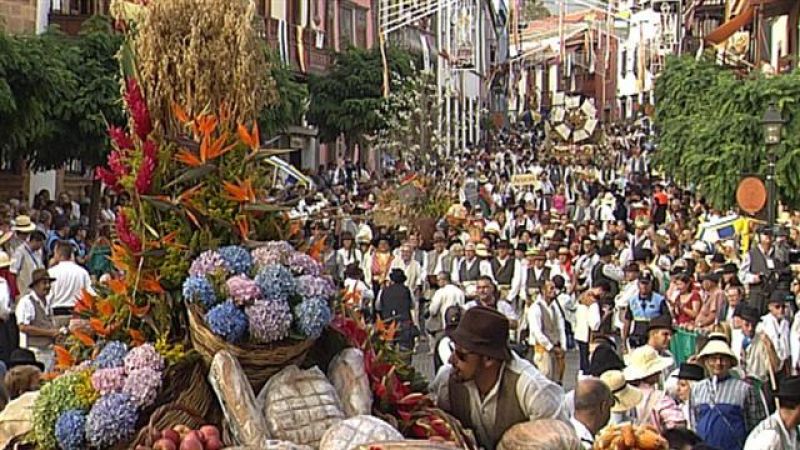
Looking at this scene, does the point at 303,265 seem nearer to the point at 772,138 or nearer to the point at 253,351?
the point at 253,351

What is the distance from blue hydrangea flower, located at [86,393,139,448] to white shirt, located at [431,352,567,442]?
1380mm

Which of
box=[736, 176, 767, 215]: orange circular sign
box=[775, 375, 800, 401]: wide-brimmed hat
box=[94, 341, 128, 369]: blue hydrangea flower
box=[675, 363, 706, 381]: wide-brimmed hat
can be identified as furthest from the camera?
box=[736, 176, 767, 215]: orange circular sign

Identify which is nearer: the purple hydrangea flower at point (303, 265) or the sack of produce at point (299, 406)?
the sack of produce at point (299, 406)

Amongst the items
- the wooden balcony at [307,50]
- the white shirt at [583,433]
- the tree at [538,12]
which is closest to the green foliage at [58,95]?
the wooden balcony at [307,50]

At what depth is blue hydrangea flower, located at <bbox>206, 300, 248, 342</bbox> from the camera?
602 centimetres

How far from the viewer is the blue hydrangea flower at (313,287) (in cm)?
626

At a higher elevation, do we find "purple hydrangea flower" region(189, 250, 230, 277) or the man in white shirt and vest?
"purple hydrangea flower" region(189, 250, 230, 277)

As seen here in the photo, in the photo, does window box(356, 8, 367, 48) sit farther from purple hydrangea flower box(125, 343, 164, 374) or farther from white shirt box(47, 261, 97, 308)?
purple hydrangea flower box(125, 343, 164, 374)

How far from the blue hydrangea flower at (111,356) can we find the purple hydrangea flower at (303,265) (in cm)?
72

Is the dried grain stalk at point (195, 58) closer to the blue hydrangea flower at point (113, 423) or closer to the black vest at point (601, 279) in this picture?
the blue hydrangea flower at point (113, 423)

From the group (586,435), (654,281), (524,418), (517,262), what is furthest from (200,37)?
(517,262)

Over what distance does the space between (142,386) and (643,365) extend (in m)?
4.80

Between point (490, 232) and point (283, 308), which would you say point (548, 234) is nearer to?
point (490, 232)

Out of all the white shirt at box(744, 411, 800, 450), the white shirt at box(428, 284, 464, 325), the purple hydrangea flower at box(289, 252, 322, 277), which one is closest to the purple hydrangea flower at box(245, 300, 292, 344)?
the purple hydrangea flower at box(289, 252, 322, 277)
